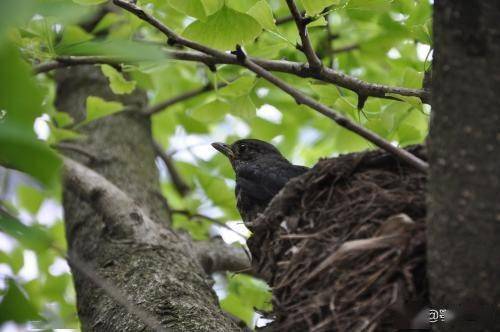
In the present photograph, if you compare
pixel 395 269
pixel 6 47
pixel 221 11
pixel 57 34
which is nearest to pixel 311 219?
pixel 395 269

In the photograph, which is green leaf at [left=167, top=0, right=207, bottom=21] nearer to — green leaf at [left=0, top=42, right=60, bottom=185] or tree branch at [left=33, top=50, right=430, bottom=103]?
tree branch at [left=33, top=50, right=430, bottom=103]

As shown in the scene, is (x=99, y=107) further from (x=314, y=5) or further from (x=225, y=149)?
(x=314, y=5)

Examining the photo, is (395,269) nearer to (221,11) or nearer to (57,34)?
(221,11)

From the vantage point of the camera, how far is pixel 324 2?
2746 millimetres

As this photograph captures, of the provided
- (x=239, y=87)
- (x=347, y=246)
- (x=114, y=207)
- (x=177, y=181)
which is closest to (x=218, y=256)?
(x=114, y=207)

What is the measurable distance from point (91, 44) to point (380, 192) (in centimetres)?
122

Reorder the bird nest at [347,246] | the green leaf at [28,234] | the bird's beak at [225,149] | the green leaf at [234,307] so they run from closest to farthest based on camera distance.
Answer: the green leaf at [28,234]
the bird nest at [347,246]
the green leaf at [234,307]
the bird's beak at [225,149]

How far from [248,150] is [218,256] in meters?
0.86

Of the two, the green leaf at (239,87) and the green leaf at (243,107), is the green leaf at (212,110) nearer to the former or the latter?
the green leaf at (243,107)

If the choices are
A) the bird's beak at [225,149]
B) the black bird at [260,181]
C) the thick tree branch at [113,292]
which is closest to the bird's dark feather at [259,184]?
the black bird at [260,181]

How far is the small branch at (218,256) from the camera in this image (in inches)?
160

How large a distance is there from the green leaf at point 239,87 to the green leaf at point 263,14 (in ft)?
2.24

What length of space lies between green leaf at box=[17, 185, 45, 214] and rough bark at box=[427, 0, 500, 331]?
12.3 feet

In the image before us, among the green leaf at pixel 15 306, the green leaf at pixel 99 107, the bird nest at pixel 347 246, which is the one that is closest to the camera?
the green leaf at pixel 15 306
